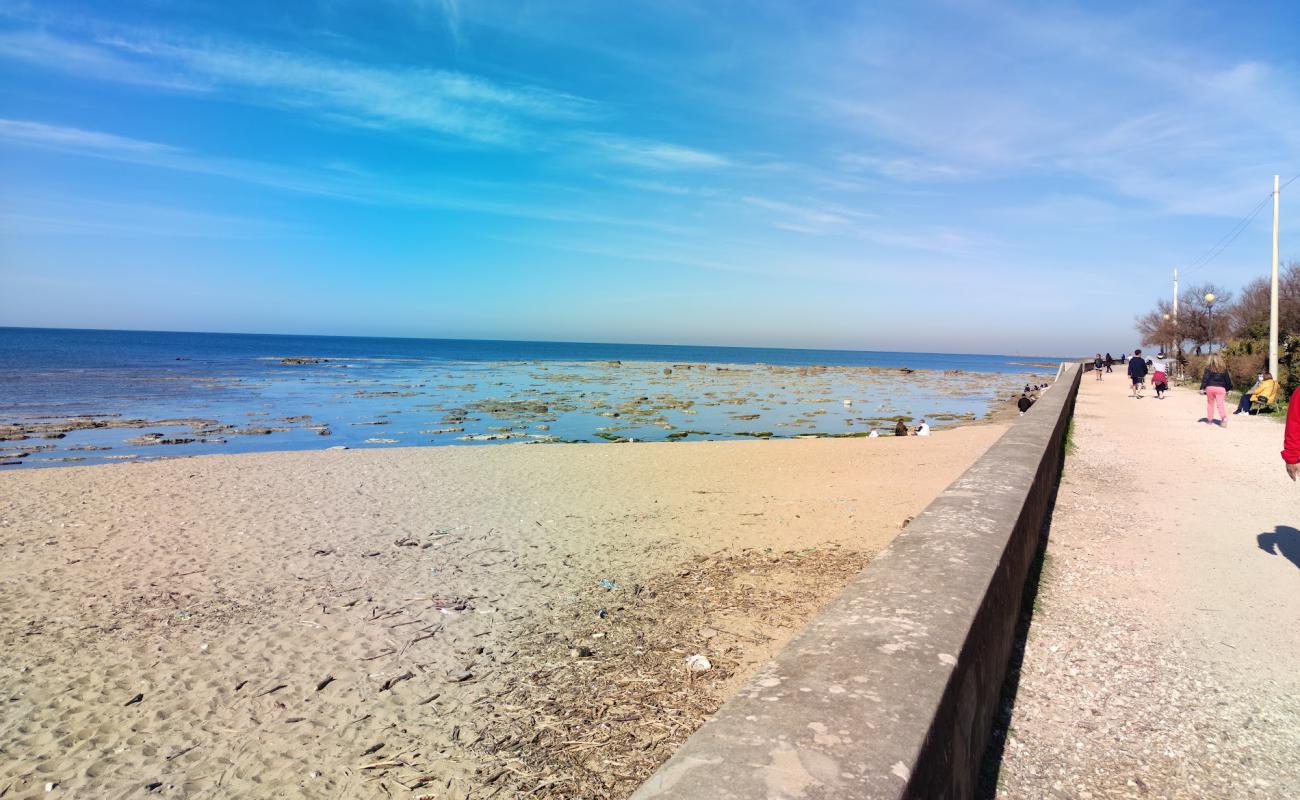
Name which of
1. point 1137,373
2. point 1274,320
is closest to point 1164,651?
point 1274,320

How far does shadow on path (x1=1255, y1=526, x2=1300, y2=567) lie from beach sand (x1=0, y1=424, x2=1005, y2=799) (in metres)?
3.31

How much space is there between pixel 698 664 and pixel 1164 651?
8.91 feet

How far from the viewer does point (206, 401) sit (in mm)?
30766

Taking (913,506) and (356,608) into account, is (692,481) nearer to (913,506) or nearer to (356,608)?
(913,506)

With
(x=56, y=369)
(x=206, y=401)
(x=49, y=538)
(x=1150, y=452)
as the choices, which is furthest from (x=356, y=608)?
(x=56, y=369)

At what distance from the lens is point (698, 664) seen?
482cm

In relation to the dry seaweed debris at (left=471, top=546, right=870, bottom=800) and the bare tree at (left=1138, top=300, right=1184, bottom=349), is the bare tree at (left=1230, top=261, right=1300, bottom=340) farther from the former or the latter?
the dry seaweed debris at (left=471, top=546, right=870, bottom=800)

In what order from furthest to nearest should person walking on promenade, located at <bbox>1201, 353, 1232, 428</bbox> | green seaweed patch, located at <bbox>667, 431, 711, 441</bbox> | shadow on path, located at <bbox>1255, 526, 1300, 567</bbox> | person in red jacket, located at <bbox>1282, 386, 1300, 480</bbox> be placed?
1. green seaweed patch, located at <bbox>667, 431, 711, 441</bbox>
2. person walking on promenade, located at <bbox>1201, 353, 1232, 428</bbox>
3. shadow on path, located at <bbox>1255, 526, 1300, 567</bbox>
4. person in red jacket, located at <bbox>1282, 386, 1300, 480</bbox>

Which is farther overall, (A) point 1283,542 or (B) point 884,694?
(A) point 1283,542

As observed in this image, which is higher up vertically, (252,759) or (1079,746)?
(1079,746)

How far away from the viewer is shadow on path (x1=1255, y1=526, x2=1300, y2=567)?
576cm

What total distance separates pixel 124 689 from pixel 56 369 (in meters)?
57.7

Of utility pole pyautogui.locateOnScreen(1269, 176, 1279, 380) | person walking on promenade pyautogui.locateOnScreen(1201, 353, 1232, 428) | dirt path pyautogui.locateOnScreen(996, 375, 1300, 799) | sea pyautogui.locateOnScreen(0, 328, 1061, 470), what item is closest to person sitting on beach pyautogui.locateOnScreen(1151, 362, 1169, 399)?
utility pole pyautogui.locateOnScreen(1269, 176, 1279, 380)

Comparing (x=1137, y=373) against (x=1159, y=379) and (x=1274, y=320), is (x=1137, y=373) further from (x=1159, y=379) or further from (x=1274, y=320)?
(x=1274, y=320)
